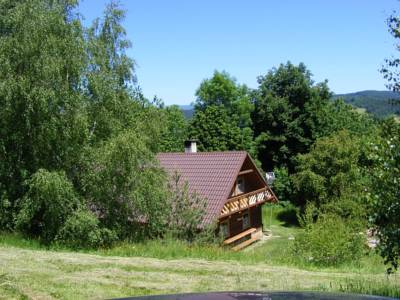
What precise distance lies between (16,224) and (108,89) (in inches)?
213

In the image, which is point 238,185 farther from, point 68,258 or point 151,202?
point 68,258

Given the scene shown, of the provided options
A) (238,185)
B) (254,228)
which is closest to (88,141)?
(238,185)

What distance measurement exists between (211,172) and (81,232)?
33.2 feet

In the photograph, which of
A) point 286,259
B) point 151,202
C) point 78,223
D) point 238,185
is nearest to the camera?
point 286,259

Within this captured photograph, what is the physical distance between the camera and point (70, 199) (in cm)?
1595

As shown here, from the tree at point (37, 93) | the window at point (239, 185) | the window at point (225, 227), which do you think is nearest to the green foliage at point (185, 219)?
the tree at point (37, 93)

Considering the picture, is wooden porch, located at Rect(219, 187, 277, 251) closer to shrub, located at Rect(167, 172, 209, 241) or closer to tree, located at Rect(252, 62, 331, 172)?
shrub, located at Rect(167, 172, 209, 241)

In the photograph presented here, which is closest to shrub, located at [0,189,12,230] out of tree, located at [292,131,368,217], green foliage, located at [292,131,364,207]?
tree, located at [292,131,368,217]

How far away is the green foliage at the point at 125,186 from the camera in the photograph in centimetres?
1630

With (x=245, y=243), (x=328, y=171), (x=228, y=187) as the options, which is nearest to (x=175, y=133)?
(x=328, y=171)

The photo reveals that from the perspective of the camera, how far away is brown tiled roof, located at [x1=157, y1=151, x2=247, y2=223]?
22.7m

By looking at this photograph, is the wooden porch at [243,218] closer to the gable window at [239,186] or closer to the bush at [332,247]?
the gable window at [239,186]

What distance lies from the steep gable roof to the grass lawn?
9427 millimetres

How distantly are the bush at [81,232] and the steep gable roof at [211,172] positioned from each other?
22.5 ft
